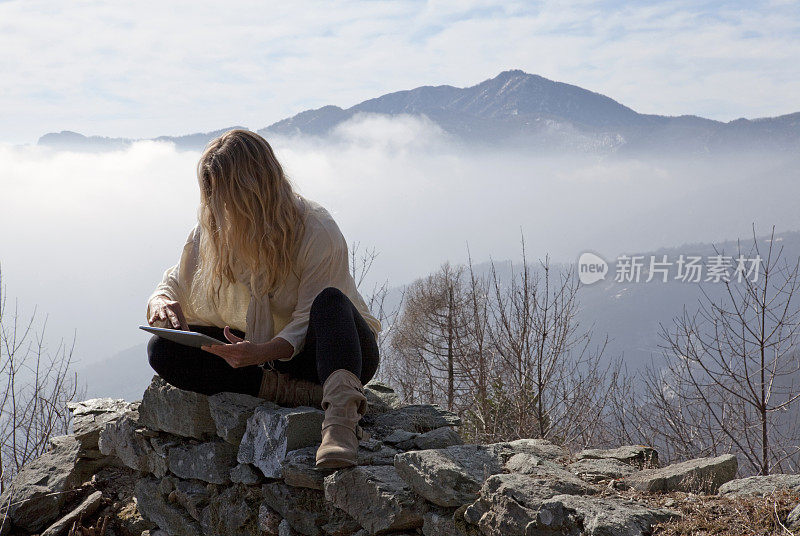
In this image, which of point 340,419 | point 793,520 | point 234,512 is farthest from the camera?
point 234,512

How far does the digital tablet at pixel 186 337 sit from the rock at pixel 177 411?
41cm

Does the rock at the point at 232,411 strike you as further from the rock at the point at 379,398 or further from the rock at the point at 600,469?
the rock at the point at 600,469

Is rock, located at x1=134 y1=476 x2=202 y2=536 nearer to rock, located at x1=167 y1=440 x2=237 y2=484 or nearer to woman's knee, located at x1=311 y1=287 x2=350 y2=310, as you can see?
rock, located at x1=167 y1=440 x2=237 y2=484

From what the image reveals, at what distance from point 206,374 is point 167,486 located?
2.36ft

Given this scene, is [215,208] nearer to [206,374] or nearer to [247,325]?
[247,325]

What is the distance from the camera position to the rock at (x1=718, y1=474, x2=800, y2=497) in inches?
75.8

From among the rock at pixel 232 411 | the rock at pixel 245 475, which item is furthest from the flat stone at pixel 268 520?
the rock at pixel 232 411

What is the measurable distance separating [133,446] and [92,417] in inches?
32.0

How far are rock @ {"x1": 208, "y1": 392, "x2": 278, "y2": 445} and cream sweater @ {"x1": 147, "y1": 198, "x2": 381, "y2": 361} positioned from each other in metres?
0.29

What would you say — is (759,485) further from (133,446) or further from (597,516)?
(133,446)

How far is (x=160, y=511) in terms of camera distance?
332cm

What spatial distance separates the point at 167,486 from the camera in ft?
10.8

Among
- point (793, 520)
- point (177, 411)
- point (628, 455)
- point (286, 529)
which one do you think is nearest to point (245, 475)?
point (286, 529)

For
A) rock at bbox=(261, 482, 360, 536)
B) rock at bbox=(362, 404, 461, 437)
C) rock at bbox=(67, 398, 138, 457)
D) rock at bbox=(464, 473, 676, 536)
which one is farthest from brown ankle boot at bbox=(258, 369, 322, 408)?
rock at bbox=(67, 398, 138, 457)
